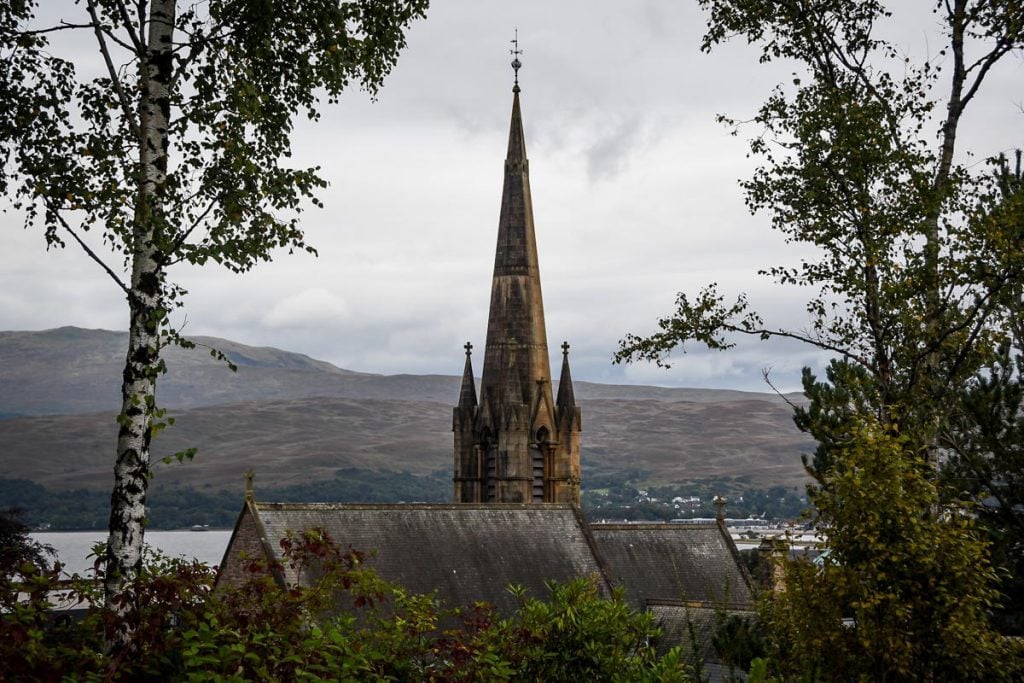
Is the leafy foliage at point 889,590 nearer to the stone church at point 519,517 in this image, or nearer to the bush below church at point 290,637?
the bush below church at point 290,637

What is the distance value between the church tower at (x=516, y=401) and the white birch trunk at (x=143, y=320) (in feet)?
117

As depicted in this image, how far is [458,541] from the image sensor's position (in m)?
43.0

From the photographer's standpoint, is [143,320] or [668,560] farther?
[668,560]

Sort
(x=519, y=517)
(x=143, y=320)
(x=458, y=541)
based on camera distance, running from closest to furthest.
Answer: (x=143, y=320)
(x=458, y=541)
(x=519, y=517)

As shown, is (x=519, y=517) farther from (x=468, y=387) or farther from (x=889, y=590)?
(x=889, y=590)

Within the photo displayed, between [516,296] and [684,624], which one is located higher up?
[516,296]

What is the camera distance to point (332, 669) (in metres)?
10.7

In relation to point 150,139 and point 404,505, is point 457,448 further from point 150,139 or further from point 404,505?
point 150,139

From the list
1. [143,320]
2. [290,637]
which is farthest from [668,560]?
[290,637]

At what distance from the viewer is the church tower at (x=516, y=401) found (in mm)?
49312

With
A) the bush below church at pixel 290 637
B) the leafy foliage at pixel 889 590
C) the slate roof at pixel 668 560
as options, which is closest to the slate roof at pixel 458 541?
the slate roof at pixel 668 560

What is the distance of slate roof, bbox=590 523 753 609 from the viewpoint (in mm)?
47844

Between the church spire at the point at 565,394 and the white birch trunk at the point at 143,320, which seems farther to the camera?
the church spire at the point at 565,394

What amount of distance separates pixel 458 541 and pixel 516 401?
27.7ft
